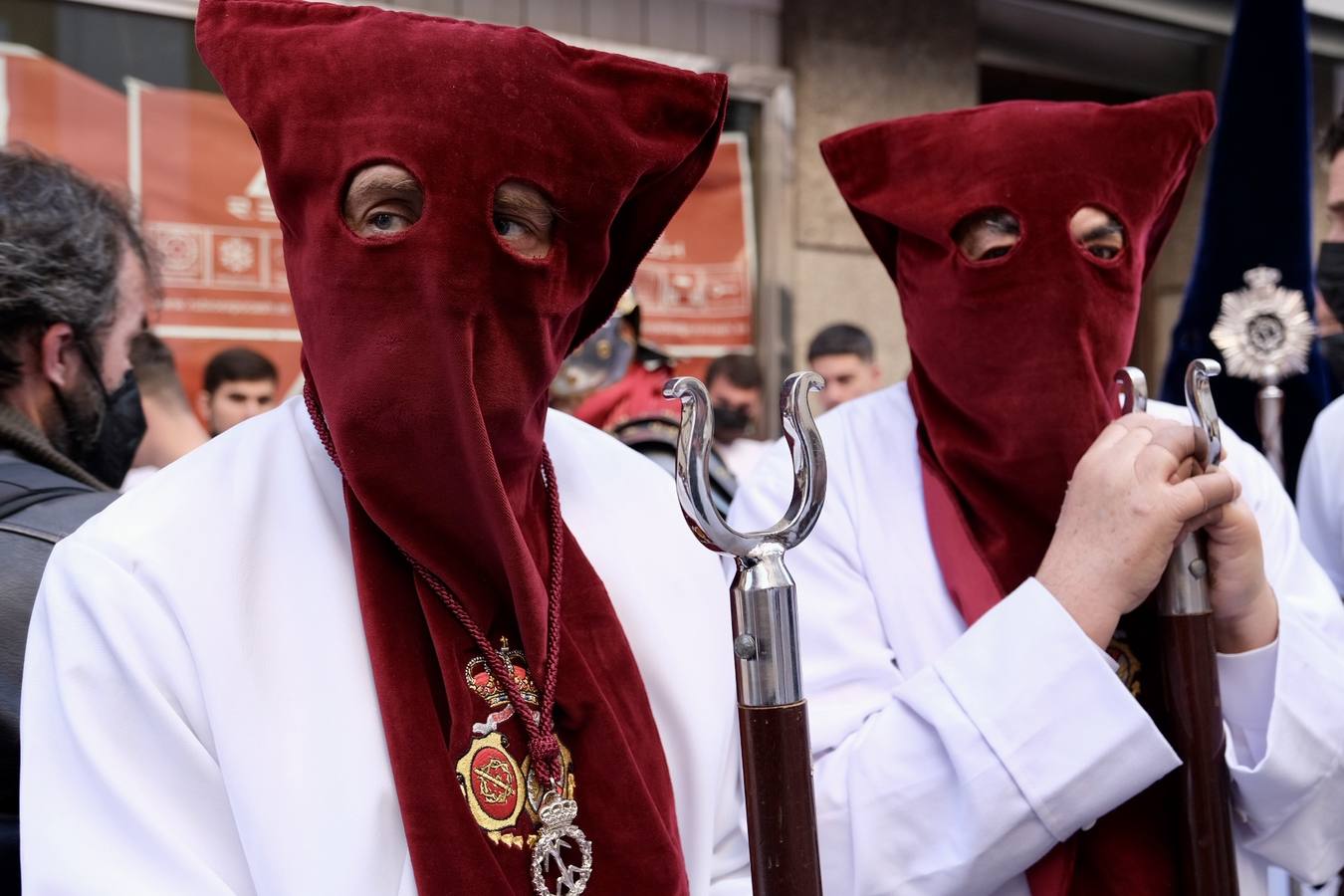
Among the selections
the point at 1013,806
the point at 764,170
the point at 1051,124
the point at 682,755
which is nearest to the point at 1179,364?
the point at 1051,124

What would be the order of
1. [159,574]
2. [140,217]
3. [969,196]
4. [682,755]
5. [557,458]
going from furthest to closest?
[140,217] < [969,196] < [557,458] < [682,755] < [159,574]

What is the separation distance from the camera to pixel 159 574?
1.43 metres

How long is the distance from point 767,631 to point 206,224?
5.47 meters

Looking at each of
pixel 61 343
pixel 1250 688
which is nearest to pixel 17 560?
pixel 61 343

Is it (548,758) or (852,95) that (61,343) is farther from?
(852,95)

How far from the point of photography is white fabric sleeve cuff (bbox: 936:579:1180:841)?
72.5 inches

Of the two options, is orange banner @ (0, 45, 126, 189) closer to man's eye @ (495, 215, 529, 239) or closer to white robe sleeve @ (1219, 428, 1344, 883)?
man's eye @ (495, 215, 529, 239)

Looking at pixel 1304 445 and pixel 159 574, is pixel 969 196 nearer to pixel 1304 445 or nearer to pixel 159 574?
pixel 159 574

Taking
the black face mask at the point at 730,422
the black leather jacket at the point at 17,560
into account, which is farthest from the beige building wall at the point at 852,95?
the black leather jacket at the point at 17,560

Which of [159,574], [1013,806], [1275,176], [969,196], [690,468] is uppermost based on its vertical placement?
[1275,176]

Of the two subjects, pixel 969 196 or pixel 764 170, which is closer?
pixel 969 196

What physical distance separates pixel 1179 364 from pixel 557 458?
2318mm

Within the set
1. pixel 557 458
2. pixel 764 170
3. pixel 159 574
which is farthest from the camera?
pixel 764 170

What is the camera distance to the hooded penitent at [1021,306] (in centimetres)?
206
